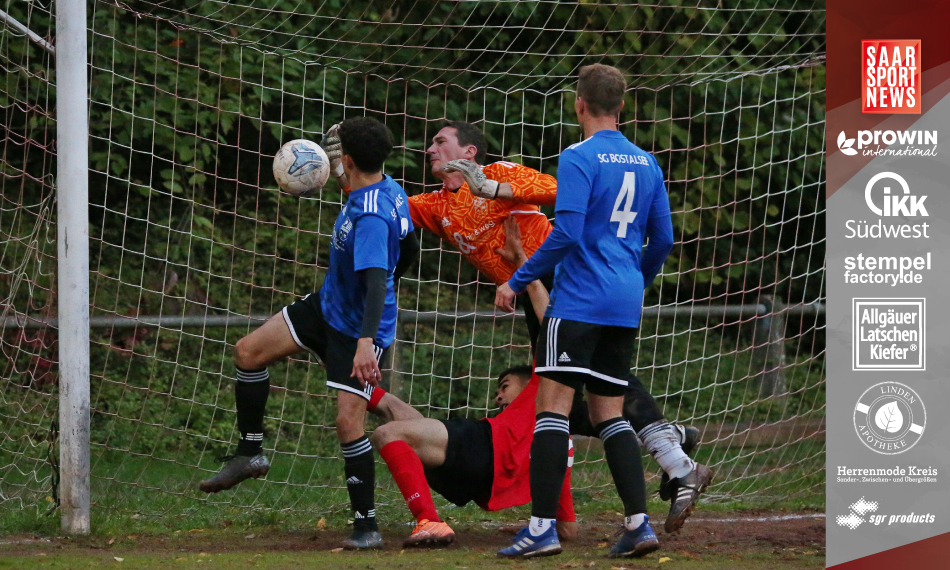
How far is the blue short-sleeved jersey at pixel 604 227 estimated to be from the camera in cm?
456

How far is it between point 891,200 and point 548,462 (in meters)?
3.69

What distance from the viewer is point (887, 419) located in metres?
6.31

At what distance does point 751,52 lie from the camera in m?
9.23

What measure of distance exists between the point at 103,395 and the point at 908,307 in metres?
5.50

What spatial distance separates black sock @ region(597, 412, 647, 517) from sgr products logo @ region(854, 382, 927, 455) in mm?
2094

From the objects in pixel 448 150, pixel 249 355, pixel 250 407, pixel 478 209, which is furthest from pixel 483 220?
pixel 250 407

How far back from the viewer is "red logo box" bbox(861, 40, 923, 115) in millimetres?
7035

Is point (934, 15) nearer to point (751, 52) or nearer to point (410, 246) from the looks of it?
point (751, 52)

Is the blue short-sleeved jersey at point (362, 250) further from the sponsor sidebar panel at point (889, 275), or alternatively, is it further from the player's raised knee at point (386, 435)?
the sponsor sidebar panel at point (889, 275)

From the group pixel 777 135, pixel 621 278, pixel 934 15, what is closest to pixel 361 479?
pixel 621 278

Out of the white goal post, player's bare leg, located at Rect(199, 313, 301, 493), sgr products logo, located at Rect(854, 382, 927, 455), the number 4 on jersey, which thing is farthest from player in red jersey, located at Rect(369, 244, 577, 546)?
sgr products logo, located at Rect(854, 382, 927, 455)

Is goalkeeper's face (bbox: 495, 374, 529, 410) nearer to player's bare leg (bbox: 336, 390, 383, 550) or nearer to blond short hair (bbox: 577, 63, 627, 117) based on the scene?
player's bare leg (bbox: 336, 390, 383, 550)

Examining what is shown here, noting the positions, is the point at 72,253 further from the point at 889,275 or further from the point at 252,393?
the point at 889,275

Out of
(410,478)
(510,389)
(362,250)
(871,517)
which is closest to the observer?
(362,250)
